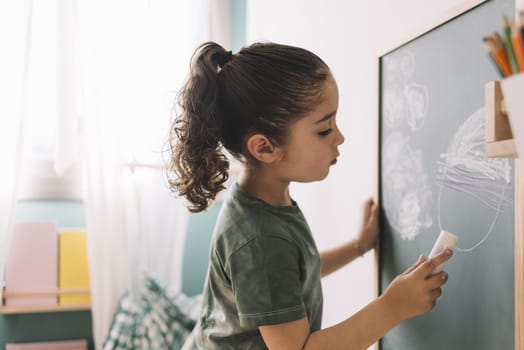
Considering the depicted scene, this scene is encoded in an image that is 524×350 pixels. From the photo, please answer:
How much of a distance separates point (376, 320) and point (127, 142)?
1.35 meters

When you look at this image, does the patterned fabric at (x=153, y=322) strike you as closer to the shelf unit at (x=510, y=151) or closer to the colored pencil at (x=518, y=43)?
the shelf unit at (x=510, y=151)

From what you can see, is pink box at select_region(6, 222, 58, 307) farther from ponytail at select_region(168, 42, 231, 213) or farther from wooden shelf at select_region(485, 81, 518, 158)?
wooden shelf at select_region(485, 81, 518, 158)

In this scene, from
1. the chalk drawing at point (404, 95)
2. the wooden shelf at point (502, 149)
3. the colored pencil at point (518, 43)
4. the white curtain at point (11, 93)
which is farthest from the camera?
Result: the white curtain at point (11, 93)

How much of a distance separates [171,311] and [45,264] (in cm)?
48

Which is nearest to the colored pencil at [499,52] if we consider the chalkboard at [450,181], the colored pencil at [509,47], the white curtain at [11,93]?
the colored pencil at [509,47]

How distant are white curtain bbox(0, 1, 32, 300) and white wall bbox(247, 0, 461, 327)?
96 cm

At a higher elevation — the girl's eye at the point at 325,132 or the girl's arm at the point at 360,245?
the girl's eye at the point at 325,132

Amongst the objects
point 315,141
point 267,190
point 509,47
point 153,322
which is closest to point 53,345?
point 153,322

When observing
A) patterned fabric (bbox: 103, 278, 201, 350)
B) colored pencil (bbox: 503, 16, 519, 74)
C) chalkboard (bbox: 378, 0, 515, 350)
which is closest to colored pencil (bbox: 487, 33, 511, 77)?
colored pencil (bbox: 503, 16, 519, 74)

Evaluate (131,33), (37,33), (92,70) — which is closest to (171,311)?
(92,70)

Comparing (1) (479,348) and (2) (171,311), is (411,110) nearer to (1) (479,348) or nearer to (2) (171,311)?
(1) (479,348)

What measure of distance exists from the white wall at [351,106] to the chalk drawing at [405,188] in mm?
52

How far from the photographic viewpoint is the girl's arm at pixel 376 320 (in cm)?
78

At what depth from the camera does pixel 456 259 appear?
30.8 inches
